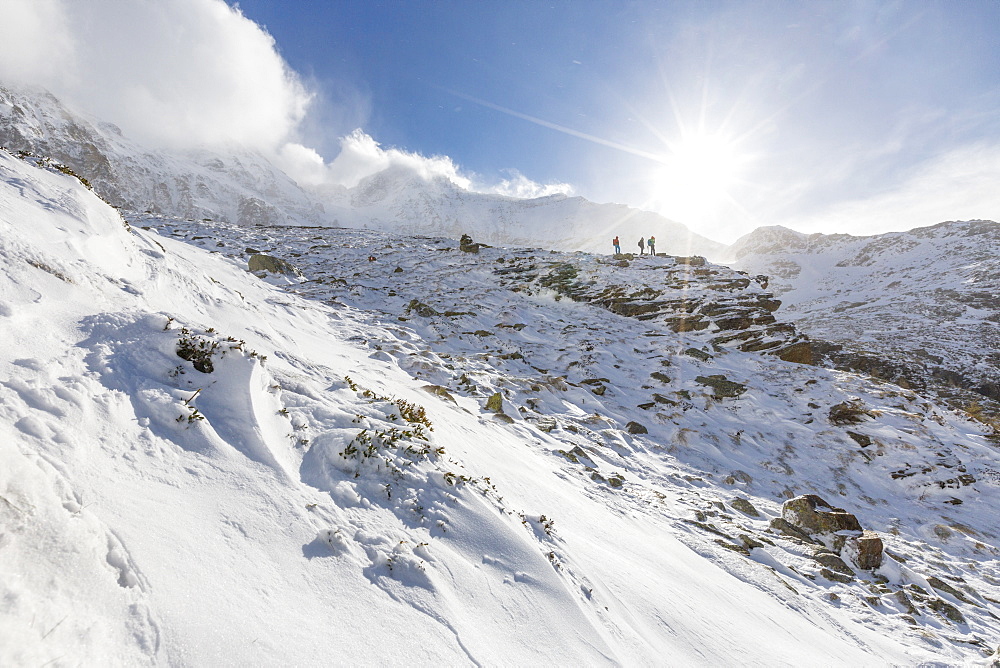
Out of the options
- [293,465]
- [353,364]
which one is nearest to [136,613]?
[293,465]

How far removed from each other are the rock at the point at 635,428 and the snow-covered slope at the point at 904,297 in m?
14.7

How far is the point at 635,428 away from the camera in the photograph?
1087cm

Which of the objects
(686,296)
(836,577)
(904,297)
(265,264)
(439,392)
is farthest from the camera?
(904,297)

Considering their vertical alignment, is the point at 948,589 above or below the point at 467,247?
below

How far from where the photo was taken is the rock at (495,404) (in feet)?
32.1

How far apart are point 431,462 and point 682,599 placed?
10.9ft

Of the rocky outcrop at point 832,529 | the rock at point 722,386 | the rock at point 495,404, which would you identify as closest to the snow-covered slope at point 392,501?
the rocky outcrop at point 832,529

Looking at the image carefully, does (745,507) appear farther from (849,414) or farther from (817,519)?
(849,414)

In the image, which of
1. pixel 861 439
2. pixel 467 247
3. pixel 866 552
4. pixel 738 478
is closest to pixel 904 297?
pixel 467 247

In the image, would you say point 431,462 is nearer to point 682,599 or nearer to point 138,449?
point 138,449

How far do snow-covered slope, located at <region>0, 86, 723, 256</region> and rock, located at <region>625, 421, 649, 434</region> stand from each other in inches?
3997

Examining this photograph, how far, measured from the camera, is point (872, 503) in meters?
9.23

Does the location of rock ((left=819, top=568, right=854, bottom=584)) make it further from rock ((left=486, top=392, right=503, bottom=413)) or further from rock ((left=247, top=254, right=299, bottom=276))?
rock ((left=247, top=254, right=299, bottom=276))

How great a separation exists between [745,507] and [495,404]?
5.71 metres
